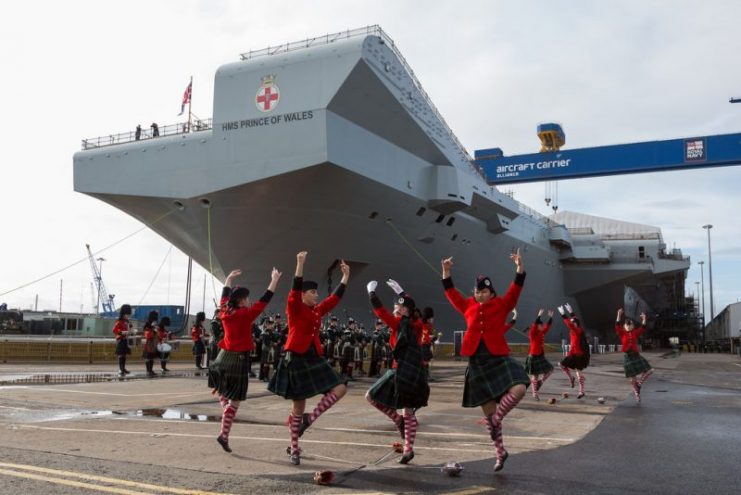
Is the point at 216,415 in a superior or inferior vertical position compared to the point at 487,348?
inferior

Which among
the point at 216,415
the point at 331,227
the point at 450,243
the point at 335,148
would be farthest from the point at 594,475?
the point at 450,243

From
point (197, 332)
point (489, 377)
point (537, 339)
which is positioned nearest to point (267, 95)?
point (197, 332)

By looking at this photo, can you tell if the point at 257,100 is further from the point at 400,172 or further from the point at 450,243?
the point at 450,243

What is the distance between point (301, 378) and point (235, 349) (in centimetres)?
94

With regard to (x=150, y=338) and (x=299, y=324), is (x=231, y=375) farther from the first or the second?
(x=150, y=338)

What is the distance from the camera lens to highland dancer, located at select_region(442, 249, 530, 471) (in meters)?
5.33

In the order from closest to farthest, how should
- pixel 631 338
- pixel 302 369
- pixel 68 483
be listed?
pixel 68 483 < pixel 302 369 < pixel 631 338

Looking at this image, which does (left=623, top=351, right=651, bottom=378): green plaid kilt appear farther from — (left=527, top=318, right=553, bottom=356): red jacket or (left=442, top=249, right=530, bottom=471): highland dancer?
(left=442, top=249, right=530, bottom=471): highland dancer

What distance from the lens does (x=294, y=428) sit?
5.34 m

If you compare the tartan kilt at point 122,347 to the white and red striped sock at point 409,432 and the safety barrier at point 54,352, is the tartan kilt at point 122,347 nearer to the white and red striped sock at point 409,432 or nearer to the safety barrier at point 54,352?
the safety barrier at point 54,352

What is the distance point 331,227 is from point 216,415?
13899 millimetres

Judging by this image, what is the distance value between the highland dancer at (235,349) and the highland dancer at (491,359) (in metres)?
2.04

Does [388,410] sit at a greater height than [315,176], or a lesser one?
lesser

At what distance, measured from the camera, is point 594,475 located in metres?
4.89
